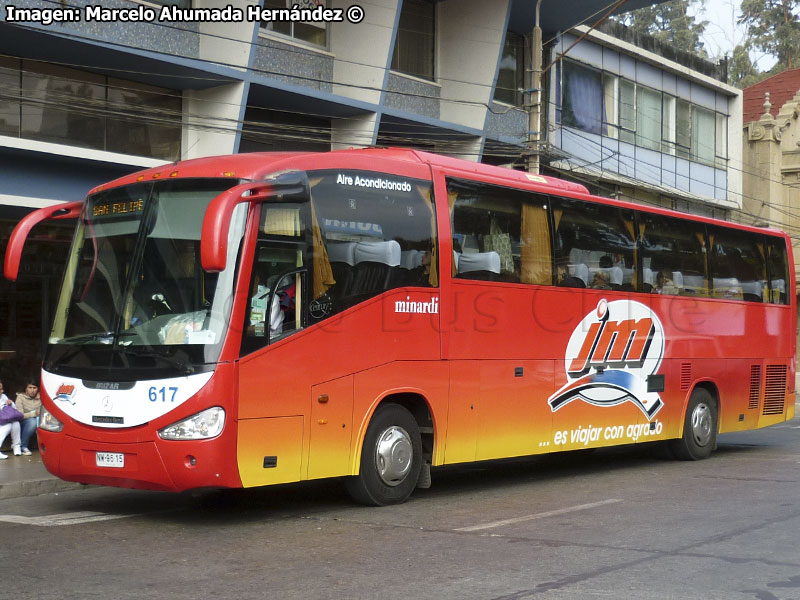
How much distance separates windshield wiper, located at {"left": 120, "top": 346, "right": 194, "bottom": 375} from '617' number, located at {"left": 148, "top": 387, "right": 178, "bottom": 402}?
19 cm

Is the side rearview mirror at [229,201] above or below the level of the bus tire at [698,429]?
above

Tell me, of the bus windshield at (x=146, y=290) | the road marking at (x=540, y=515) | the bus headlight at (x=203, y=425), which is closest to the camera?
the bus headlight at (x=203, y=425)

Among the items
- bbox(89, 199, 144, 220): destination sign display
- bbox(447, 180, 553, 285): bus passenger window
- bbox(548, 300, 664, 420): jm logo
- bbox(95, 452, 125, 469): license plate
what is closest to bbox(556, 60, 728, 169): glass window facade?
bbox(548, 300, 664, 420): jm logo

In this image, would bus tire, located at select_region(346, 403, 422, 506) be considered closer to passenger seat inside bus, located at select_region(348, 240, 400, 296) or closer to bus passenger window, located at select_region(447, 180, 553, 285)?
passenger seat inside bus, located at select_region(348, 240, 400, 296)

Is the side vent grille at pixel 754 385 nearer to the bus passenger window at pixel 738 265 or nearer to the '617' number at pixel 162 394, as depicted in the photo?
the bus passenger window at pixel 738 265

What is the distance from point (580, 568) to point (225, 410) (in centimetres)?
328

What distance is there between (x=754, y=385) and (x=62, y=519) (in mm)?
11120

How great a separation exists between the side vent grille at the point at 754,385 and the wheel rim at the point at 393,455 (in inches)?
313

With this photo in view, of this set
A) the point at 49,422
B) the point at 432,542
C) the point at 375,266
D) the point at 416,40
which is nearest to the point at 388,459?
the point at 375,266

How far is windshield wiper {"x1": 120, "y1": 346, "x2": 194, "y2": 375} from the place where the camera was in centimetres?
903

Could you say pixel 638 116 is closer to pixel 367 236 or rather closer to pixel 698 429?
pixel 698 429

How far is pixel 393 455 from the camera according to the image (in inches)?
418

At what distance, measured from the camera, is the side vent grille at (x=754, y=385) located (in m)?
16.8

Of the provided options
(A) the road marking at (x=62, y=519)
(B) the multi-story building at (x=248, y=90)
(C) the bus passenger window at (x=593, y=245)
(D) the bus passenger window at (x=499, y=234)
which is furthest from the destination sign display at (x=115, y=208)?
(C) the bus passenger window at (x=593, y=245)
